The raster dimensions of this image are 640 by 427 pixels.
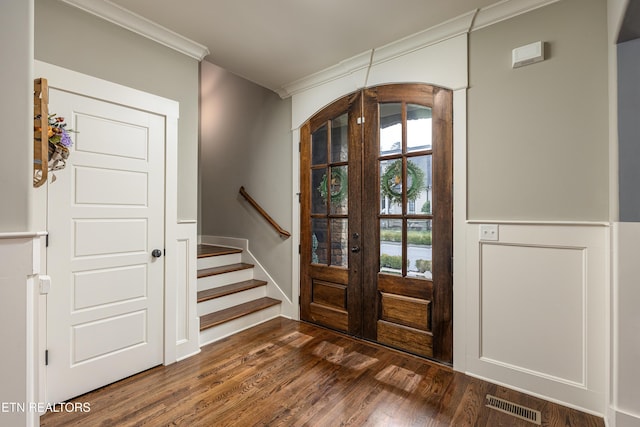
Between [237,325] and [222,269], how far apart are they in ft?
2.43

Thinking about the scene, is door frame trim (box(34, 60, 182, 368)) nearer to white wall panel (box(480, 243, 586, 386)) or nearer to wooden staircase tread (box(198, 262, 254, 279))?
wooden staircase tread (box(198, 262, 254, 279))

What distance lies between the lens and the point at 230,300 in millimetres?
3289

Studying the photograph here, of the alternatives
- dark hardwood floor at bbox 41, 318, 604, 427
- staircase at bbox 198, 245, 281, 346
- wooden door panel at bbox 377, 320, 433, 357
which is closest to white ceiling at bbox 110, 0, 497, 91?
staircase at bbox 198, 245, 281, 346

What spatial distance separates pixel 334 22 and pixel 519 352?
108 inches

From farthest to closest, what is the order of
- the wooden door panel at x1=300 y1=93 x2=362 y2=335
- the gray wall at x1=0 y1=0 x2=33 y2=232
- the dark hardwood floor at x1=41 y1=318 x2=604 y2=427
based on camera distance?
the wooden door panel at x1=300 y1=93 x2=362 y2=335
the dark hardwood floor at x1=41 y1=318 x2=604 y2=427
the gray wall at x1=0 y1=0 x2=33 y2=232

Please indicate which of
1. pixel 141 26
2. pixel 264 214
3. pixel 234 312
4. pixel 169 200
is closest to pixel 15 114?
pixel 169 200

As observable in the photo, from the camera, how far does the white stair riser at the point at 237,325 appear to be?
2830 mm

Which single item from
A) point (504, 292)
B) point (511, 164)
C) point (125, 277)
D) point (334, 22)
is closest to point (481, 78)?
point (511, 164)

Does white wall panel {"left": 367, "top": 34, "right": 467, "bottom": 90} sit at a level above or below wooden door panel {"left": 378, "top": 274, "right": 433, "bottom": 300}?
above

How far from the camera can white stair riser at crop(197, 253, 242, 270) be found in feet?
11.5

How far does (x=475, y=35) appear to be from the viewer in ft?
7.57

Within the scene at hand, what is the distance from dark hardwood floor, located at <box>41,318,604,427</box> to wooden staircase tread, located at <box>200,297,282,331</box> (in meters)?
0.24

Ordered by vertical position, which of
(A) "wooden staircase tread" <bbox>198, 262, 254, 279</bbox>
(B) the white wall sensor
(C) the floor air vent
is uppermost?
(B) the white wall sensor

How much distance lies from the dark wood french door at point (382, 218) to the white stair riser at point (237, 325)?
1.24ft
